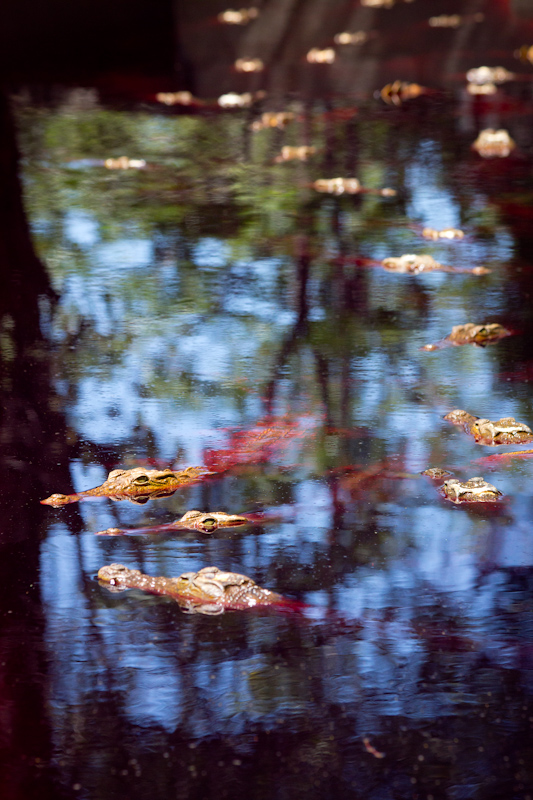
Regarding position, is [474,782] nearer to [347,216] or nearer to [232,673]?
[232,673]

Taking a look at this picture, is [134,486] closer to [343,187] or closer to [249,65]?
[343,187]

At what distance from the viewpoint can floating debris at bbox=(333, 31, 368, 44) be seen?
775 cm

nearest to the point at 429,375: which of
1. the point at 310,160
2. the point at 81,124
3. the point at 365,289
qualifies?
the point at 365,289

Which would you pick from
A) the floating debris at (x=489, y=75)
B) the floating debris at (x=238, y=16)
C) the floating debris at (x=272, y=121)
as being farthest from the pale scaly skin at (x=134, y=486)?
the floating debris at (x=238, y=16)

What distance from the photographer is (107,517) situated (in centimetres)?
192

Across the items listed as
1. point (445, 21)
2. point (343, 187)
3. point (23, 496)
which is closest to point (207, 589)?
point (23, 496)

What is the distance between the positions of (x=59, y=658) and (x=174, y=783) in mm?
330

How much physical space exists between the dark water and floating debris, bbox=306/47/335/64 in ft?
9.17

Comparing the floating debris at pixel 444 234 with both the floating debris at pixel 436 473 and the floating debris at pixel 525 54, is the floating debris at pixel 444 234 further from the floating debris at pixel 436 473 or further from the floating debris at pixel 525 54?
the floating debris at pixel 525 54

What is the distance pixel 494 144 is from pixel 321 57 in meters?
2.78

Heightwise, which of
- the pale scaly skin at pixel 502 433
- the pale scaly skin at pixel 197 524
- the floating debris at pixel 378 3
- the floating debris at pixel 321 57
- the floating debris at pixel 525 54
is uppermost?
the floating debris at pixel 378 3

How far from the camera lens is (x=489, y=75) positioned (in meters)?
6.38

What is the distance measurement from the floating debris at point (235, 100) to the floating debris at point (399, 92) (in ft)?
2.65

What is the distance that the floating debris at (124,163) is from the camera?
4.67 metres
